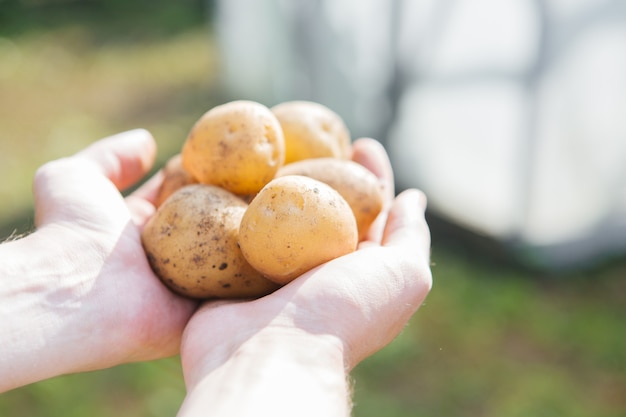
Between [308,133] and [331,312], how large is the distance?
654 mm

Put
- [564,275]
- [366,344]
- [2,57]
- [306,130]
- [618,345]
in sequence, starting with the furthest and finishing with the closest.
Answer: [2,57] → [564,275] → [618,345] → [306,130] → [366,344]

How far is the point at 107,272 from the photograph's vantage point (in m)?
1.45

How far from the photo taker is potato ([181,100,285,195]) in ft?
5.18

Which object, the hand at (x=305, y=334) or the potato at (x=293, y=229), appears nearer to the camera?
the hand at (x=305, y=334)

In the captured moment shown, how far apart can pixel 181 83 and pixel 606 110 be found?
9.06 feet

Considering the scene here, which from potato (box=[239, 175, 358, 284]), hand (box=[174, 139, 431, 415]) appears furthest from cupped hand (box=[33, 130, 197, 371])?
potato (box=[239, 175, 358, 284])

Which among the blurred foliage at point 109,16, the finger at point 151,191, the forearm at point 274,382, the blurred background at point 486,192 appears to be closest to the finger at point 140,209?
the finger at point 151,191

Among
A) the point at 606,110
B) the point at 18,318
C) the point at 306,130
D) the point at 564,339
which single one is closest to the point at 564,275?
the point at 564,339

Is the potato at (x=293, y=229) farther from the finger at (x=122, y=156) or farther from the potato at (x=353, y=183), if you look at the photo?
the finger at (x=122, y=156)

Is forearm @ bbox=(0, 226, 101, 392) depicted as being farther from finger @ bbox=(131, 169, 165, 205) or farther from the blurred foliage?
the blurred foliage

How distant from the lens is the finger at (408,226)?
145 centimetres

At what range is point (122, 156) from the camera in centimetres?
181

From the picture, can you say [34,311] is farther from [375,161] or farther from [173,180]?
[375,161]

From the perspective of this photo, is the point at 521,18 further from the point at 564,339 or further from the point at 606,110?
the point at 564,339
